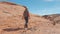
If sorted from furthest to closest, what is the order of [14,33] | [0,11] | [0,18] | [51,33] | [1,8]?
[1,8] → [0,11] → [0,18] → [14,33] → [51,33]

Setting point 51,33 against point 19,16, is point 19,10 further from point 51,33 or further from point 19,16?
point 51,33

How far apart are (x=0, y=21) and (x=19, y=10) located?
6.20 meters

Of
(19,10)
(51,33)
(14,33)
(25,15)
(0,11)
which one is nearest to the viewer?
(51,33)

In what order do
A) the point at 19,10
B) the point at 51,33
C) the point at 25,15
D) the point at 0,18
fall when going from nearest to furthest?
the point at 51,33 → the point at 25,15 → the point at 0,18 → the point at 19,10

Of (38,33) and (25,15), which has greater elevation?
(25,15)

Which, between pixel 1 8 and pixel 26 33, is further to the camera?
pixel 1 8

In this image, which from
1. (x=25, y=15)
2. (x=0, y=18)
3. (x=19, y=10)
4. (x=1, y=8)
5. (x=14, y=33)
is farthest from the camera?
(x=19, y=10)

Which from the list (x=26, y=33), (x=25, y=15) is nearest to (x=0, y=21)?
(x=25, y=15)

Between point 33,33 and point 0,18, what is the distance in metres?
6.89

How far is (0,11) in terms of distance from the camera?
1623 centimetres

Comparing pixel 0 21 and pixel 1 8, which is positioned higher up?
pixel 1 8

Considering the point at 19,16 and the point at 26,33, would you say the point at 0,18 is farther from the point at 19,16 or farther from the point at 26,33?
the point at 26,33

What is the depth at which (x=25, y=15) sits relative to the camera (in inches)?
496

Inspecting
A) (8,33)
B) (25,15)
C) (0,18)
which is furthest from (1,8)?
(8,33)
